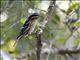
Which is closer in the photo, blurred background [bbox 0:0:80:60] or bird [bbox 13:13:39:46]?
bird [bbox 13:13:39:46]

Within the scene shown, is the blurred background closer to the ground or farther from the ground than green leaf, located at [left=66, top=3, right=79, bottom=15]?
closer to the ground

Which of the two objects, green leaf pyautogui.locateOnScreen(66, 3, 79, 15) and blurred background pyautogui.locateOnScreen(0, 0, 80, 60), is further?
blurred background pyautogui.locateOnScreen(0, 0, 80, 60)

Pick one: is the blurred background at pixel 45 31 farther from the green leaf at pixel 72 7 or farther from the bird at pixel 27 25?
the bird at pixel 27 25

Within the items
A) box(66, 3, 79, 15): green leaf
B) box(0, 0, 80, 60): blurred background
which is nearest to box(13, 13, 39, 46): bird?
box(0, 0, 80, 60): blurred background

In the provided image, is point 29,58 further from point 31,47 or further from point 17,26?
point 17,26

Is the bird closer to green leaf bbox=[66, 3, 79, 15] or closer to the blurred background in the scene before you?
the blurred background

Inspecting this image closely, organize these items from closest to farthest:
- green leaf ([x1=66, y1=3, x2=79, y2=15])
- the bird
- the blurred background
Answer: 1. the bird
2. green leaf ([x1=66, y1=3, x2=79, y2=15])
3. the blurred background

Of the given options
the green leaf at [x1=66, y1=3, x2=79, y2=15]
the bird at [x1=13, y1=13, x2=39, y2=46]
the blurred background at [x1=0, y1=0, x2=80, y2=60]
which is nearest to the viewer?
the bird at [x1=13, y1=13, x2=39, y2=46]

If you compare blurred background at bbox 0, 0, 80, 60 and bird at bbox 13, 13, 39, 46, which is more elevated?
bird at bbox 13, 13, 39, 46

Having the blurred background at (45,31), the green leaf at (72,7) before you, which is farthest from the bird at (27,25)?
the green leaf at (72,7)

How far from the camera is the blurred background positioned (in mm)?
5688

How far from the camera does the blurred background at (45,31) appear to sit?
5.69 meters

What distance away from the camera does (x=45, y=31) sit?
5.58 metres

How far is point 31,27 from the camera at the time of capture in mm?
4688
